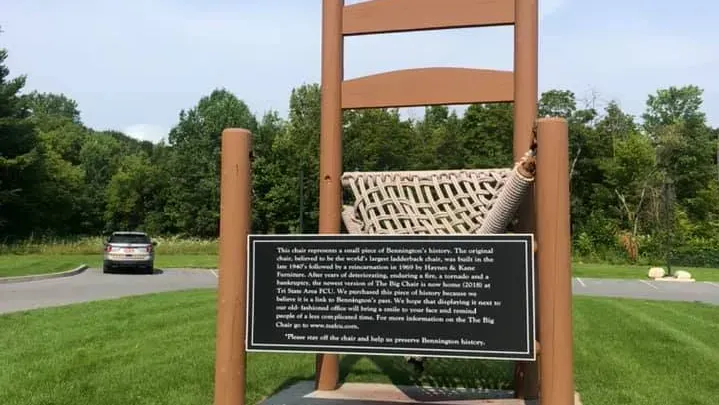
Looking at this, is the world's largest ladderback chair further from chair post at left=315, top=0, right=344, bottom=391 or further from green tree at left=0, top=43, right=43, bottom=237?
green tree at left=0, top=43, right=43, bottom=237

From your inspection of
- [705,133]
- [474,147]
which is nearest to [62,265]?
[474,147]

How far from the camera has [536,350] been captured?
3.27m

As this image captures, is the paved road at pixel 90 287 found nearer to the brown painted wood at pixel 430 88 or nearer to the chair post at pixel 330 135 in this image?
the chair post at pixel 330 135

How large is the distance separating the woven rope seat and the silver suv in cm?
1872

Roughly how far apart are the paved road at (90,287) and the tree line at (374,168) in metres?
16.1

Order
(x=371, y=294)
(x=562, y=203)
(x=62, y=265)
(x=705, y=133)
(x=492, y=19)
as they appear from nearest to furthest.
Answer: (x=562, y=203), (x=371, y=294), (x=492, y=19), (x=62, y=265), (x=705, y=133)

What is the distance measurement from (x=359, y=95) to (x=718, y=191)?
45119mm

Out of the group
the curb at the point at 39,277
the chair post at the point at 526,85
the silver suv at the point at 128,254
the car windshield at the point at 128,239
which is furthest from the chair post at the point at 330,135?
the car windshield at the point at 128,239

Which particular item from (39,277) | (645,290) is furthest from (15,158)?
(645,290)

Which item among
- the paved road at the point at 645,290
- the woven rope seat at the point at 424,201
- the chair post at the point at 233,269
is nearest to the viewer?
the chair post at the point at 233,269

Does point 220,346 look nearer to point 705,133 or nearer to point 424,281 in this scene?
point 424,281

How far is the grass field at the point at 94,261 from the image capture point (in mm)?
22562

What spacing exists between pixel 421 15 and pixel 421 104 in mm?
629

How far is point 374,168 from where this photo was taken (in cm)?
4331
